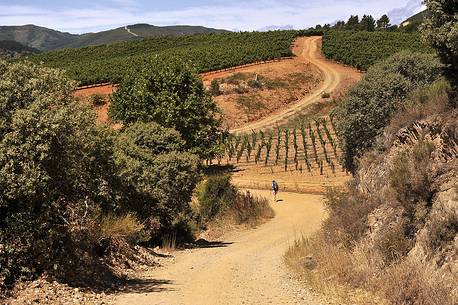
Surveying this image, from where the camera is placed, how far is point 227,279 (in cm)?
1273

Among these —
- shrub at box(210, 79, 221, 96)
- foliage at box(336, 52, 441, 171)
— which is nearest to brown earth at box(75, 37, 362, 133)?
shrub at box(210, 79, 221, 96)

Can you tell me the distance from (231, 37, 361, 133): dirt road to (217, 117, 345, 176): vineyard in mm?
6077

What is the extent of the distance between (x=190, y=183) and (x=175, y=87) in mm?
16854

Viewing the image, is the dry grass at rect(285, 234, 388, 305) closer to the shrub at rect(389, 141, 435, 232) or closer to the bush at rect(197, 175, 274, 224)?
the shrub at rect(389, 141, 435, 232)

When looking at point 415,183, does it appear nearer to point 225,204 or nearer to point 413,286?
point 413,286

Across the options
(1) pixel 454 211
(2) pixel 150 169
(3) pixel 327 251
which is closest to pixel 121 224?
(2) pixel 150 169

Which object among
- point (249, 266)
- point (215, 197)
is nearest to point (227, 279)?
point (249, 266)

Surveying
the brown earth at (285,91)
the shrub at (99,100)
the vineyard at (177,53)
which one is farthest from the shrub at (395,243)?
the shrub at (99,100)

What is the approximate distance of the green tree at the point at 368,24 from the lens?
117400 mm

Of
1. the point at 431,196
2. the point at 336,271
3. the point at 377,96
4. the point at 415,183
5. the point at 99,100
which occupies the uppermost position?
the point at 377,96

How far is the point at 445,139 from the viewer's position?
1216 cm

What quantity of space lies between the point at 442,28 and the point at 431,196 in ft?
14.2

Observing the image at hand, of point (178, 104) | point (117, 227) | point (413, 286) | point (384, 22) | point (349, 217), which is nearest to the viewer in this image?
point (413, 286)

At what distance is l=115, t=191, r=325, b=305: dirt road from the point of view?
34.3ft
